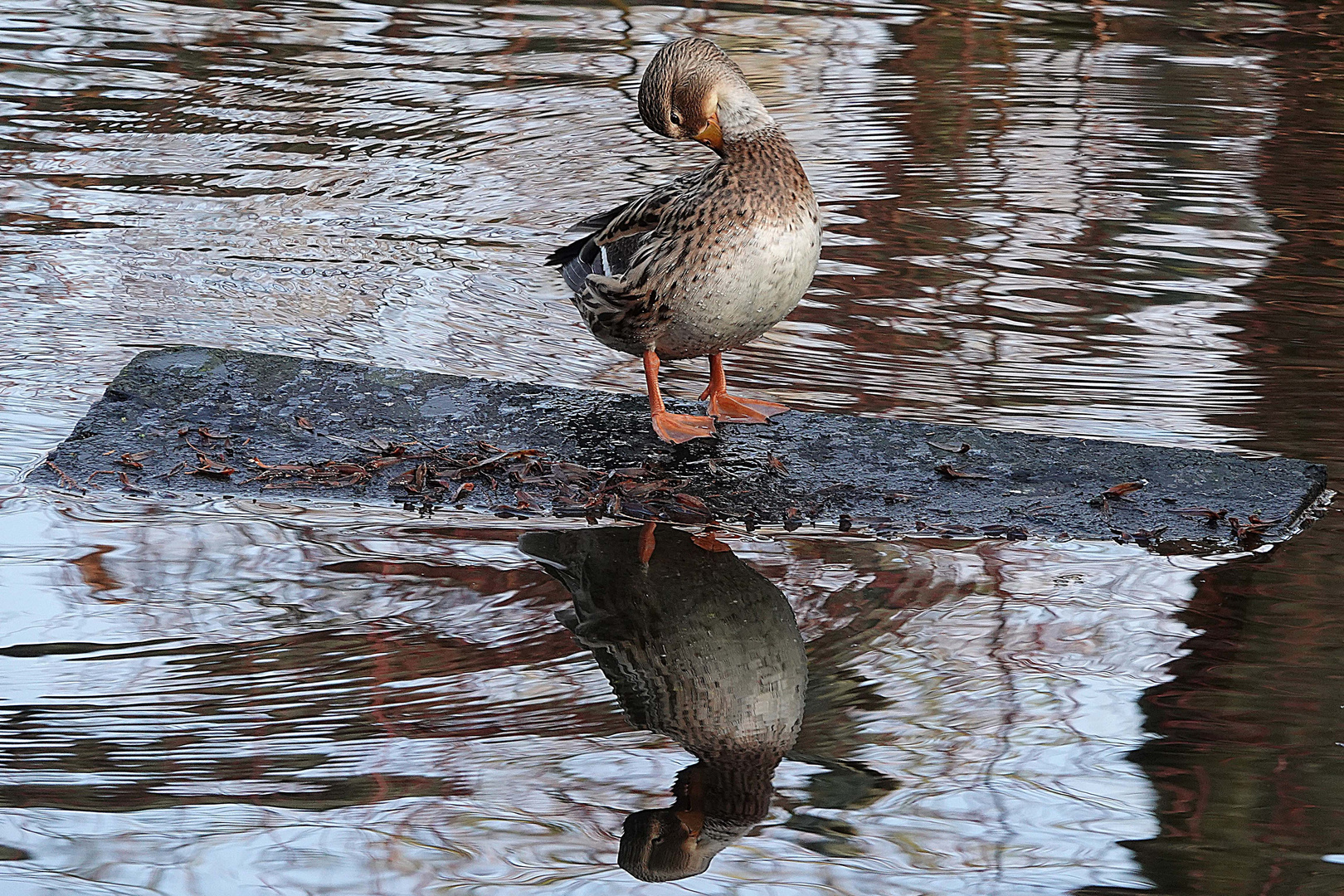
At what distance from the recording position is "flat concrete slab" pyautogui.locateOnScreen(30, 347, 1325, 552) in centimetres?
352

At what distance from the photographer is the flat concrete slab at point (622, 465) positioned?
352 centimetres

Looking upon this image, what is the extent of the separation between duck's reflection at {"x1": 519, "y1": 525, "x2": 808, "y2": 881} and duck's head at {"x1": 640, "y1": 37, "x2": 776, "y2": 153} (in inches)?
44.7

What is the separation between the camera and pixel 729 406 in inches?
164

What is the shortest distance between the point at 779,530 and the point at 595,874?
1380mm

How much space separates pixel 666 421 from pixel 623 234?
0.52 meters

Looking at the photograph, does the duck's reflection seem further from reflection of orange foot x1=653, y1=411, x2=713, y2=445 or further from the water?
reflection of orange foot x1=653, y1=411, x2=713, y2=445

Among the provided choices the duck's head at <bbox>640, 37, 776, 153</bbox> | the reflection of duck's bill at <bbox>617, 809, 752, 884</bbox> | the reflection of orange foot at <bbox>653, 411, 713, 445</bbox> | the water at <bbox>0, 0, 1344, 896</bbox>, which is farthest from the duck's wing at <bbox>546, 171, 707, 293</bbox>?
the reflection of duck's bill at <bbox>617, 809, 752, 884</bbox>

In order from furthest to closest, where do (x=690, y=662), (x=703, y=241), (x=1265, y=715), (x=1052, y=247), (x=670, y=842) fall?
(x=1052, y=247), (x=703, y=241), (x=690, y=662), (x=1265, y=715), (x=670, y=842)

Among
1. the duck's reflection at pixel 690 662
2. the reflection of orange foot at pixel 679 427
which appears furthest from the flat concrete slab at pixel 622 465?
the duck's reflection at pixel 690 662

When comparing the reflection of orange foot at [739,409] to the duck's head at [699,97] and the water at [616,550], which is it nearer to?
the water at [616,550]

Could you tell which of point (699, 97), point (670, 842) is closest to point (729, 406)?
point (699, 97)

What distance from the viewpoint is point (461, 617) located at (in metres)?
3.03

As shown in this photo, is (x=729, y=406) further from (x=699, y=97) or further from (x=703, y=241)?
(x=699, y=97)

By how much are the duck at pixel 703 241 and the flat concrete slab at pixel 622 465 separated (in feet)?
0.76
